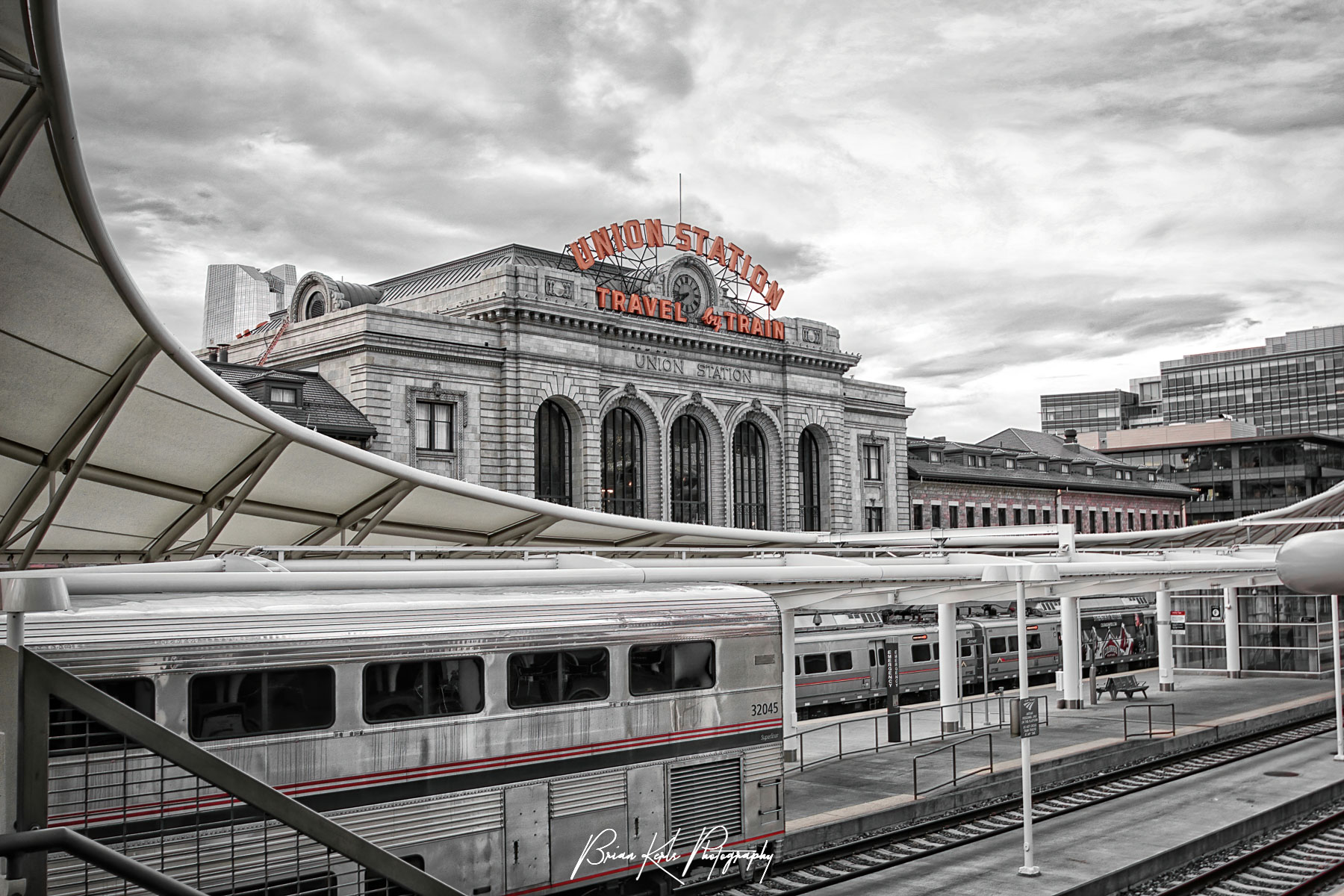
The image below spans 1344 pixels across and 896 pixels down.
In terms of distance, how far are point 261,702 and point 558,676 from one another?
3403mm

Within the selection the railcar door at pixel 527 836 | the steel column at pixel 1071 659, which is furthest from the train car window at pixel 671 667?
the steel column at pixel 1071 659

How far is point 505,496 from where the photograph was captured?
21.2m

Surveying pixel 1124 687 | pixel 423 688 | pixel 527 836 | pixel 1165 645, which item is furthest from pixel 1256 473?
pixel 423 688

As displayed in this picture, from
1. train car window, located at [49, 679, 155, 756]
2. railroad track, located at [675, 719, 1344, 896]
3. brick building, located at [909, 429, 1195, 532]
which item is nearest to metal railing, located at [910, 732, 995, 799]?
railroad track, located at [675, 719, 1344, 896]

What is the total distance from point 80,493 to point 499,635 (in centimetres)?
956

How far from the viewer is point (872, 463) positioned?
7150cm

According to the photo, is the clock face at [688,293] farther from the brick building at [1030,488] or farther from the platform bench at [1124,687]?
the platform bench at [1124,687]

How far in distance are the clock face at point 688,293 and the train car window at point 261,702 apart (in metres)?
49.2

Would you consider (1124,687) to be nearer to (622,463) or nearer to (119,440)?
(622,463)

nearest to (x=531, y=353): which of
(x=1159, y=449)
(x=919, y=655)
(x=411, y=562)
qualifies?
(x=919, y=655)

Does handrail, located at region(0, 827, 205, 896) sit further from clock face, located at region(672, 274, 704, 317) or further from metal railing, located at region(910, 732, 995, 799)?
clock face, located at region(672, 274, 704, 317)

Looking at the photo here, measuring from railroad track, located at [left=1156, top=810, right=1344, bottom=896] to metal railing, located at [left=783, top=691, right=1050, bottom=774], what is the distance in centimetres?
770

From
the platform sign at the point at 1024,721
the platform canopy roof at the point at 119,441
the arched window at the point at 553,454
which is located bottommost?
the platform sign at the point at 1024,721

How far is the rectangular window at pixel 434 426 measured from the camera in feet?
162
